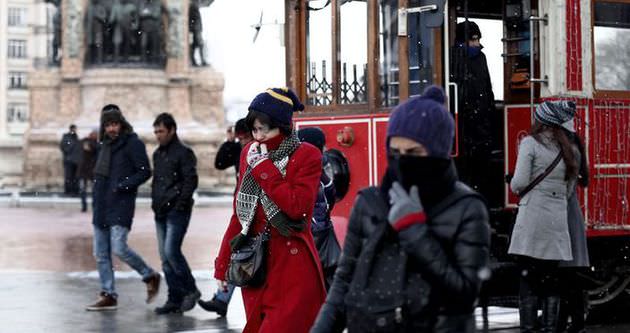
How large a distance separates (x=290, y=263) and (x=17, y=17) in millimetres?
88823

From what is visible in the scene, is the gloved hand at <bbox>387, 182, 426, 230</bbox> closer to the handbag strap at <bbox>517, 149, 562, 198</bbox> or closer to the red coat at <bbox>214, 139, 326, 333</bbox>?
the red coat at <bbox>214, 139, 326, 333</bbox>

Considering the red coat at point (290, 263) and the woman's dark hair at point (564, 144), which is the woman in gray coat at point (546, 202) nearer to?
the woman's dark hair at point (564, 144)

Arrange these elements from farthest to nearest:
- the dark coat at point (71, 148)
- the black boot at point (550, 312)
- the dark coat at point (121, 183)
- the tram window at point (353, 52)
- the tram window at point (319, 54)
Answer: the dark coat at point (71, 148)
the dark coat at point (121, 183)
the tram window at point (319, 54)
the tram window at point (353, 52)
the black boot at point (550, 312)

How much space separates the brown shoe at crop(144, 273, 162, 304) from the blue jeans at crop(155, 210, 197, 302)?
0.44 metres

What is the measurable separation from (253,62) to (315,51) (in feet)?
156

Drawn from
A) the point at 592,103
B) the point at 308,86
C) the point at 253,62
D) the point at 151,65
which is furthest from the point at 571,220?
the point at 253,62

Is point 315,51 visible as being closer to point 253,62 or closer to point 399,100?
point 399,100

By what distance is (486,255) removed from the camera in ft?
14.2

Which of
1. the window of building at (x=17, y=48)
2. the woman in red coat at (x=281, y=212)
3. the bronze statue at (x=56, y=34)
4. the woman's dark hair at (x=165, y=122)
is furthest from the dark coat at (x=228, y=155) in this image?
the window of building at (x=17, y=48)

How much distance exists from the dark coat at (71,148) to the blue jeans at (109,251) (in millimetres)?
19058

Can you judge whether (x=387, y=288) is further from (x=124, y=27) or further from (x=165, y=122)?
(x=124, y=27)

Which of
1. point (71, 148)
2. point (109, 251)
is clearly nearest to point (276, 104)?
point (109, 251)

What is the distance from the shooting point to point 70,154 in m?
31.0

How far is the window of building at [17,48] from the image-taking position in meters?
91.7
